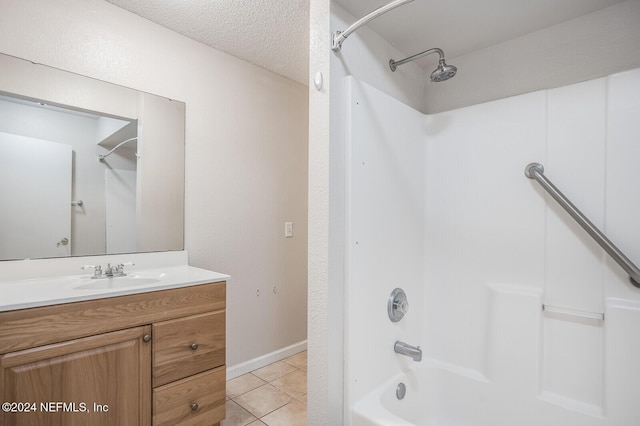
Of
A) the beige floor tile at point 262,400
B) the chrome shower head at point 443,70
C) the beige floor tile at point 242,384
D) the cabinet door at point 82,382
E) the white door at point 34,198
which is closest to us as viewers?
the cabinet door at point 82,382

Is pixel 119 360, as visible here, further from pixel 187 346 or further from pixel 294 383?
pixel 294 383

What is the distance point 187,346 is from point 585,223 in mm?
1881

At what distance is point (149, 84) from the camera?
6.20ft

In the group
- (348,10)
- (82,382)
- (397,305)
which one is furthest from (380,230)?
(82,382)

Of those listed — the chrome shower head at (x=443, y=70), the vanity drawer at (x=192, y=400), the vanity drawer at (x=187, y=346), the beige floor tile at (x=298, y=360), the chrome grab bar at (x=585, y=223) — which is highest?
the chrome shower head at (x=443, y=70)

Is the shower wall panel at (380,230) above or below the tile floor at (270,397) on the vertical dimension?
above

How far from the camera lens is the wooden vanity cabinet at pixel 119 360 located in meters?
1.07

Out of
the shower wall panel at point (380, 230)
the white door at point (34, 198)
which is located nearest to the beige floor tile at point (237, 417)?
the shower wall panel at point (380, 230)

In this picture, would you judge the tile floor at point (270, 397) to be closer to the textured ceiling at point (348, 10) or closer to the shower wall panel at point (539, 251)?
the shower wall panel at point (539, 251)

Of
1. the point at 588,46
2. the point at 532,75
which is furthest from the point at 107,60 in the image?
the point at 588,46

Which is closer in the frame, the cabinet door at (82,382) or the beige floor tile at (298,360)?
the cabinet door at (82,382)

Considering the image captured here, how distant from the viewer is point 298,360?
2.57 meters

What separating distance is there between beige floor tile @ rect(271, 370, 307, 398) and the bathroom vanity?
58 cm

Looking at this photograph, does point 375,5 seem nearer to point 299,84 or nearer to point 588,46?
point 588,46
